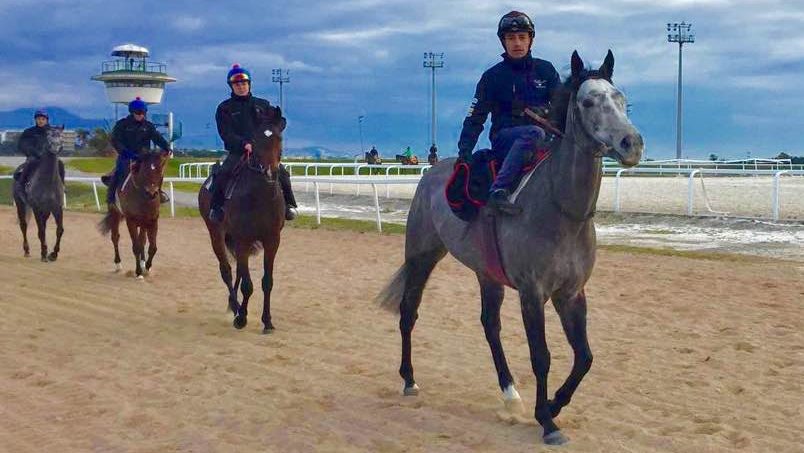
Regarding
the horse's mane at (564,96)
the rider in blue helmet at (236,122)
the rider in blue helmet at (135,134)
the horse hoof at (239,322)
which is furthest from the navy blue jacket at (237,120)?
the horse's mane at (564,96)

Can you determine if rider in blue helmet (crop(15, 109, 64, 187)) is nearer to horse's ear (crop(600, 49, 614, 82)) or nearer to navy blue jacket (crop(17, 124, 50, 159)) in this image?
navy blue jacket (crop(17, 124, 50, 159))

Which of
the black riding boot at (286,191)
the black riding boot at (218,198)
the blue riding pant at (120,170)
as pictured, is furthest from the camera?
the blue riding pant at (120,170)

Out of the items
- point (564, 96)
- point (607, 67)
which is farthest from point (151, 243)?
point (607, 67)

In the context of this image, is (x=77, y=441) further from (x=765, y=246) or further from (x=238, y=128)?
(x=765, y=246)

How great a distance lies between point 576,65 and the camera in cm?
502

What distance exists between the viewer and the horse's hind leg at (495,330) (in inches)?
237

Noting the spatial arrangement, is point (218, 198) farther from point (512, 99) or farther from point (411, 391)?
point (512, 99)

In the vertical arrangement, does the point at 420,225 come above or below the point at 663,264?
above

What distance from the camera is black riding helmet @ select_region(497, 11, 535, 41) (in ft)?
18.8

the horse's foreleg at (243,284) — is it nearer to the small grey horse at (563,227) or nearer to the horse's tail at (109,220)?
the small grey horse at (563,227)

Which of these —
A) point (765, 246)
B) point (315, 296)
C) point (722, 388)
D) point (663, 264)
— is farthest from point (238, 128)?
point (765, 246)

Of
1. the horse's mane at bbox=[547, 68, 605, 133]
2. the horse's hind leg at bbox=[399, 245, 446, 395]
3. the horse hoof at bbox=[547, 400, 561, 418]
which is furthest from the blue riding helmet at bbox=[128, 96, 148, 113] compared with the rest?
the horse hoof at bbox=[547, 400, 561, 418]

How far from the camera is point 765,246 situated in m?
15.6

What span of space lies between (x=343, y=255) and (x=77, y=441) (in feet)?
31.6
